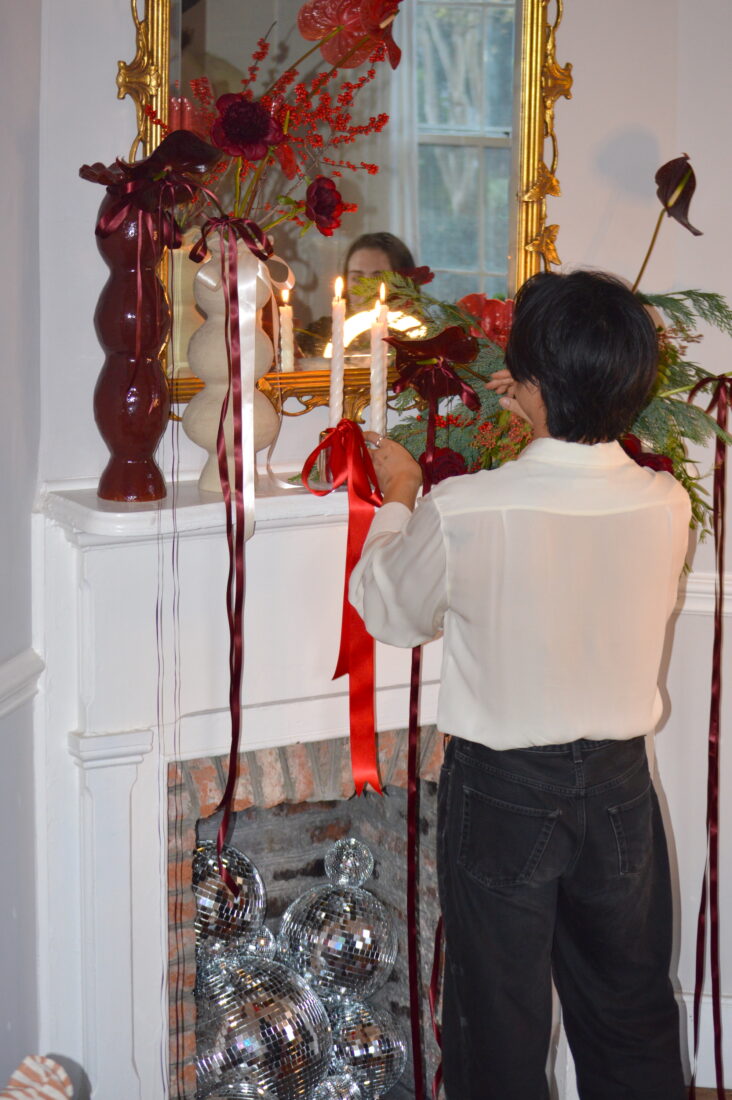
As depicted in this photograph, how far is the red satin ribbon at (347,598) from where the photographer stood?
5.97ft

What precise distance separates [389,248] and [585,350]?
802 millimetres

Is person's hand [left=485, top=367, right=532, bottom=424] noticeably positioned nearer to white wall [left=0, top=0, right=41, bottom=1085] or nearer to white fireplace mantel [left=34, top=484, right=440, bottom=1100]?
white fireplace mantel [left=34, top=484, right=440, bottom=1100]

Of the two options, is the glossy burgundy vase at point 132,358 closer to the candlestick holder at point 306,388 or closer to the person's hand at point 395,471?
the candlestick holder at point 306,388

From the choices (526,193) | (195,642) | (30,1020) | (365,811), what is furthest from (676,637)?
(30,1020)

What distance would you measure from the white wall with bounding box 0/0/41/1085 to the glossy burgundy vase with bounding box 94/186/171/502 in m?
0.13

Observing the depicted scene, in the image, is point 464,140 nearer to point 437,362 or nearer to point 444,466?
point 437,362

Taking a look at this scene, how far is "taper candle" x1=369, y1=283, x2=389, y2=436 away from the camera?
5.76ft

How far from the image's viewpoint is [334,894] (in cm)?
237

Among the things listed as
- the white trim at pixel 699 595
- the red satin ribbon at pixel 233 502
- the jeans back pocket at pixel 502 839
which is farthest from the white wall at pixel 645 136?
the jeans back pocket at pixel 502 839

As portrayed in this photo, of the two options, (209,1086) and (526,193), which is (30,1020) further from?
(526,193)

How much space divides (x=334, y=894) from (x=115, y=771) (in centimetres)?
73

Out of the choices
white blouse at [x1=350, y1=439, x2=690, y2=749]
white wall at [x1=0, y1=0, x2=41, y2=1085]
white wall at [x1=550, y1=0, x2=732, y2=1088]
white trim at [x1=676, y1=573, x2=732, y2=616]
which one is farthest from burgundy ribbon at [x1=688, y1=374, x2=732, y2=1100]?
white wall at [x1=0, y1=0, x2=41, y2=1085]

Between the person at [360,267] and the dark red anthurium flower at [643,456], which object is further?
the person at [360,267]

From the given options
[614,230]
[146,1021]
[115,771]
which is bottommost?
[146,1021]
